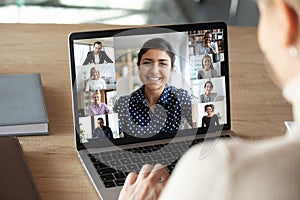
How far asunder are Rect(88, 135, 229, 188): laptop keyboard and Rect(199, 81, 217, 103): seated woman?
0.31 ft

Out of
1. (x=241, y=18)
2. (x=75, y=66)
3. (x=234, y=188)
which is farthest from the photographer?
(x=241, y=18)

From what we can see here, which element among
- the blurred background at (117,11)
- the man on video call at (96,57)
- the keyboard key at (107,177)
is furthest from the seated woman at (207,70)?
the blurred background at (117,11)

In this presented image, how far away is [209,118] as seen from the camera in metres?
1.49

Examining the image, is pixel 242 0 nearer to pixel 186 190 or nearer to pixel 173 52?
pixel 173 52

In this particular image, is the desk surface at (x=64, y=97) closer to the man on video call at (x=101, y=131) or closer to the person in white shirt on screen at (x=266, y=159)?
the man on video call at (x=101, y=131)

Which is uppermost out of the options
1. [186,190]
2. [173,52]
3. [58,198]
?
[173,52]

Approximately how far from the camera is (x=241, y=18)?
3.69 m

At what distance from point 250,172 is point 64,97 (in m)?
1.12

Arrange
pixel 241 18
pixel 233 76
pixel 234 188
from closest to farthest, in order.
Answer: pixel 234 188
pixel 233 76
pixel 241 18

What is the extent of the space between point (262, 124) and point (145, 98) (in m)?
0.31

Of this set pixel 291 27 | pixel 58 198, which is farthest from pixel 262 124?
pixel 291 27

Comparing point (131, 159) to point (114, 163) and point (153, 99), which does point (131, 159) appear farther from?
point (153, 99)

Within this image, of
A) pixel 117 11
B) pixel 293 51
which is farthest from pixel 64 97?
pixel 117 11

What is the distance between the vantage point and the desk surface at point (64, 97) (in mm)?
1353
